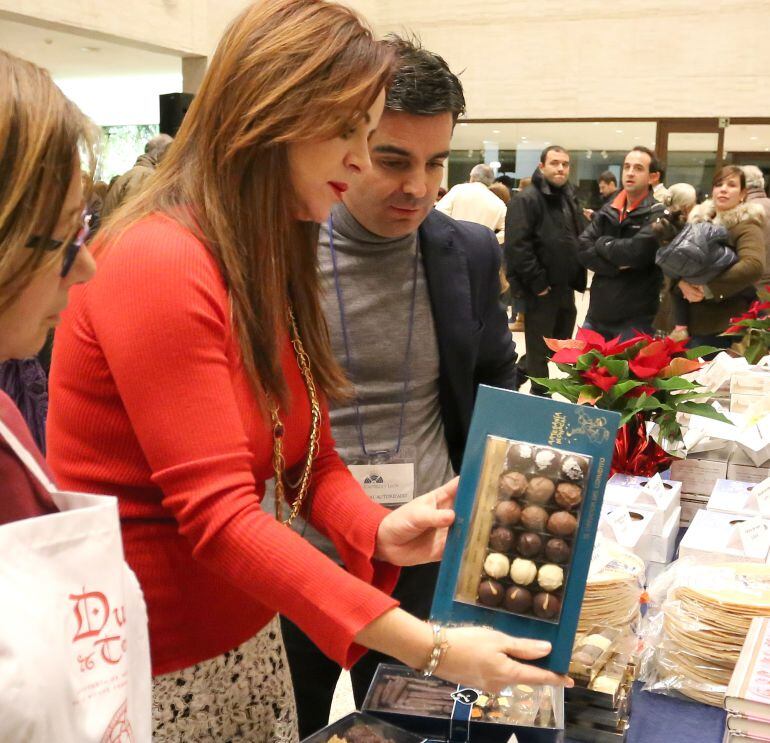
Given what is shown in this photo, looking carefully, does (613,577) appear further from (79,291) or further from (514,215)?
(514,215)

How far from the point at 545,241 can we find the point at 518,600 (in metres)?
5.29

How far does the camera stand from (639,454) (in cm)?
216

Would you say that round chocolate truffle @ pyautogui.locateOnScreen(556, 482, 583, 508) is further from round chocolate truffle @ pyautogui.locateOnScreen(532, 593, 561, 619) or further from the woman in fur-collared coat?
the woman in fur-collared coat

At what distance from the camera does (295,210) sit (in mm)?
1204

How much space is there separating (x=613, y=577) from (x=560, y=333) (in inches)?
205

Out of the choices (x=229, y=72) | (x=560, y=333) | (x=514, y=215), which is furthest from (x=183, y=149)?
(x=560, y=333)

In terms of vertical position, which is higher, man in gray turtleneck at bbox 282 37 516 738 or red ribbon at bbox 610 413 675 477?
man in gray turtleneck at bbox 282 37 516 738

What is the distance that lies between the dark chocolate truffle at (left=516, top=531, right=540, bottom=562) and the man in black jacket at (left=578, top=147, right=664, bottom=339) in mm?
4524

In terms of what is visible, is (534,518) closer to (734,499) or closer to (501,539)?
(501,539)

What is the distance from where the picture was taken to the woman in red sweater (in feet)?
3.42

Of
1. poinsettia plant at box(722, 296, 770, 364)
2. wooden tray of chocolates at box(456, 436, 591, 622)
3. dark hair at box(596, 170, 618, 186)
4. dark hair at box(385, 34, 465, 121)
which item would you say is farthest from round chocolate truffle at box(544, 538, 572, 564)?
dark hair at box(596, 170, 618, 186)

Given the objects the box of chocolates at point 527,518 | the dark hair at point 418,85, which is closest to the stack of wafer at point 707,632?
the box of chocolates at point 527,518

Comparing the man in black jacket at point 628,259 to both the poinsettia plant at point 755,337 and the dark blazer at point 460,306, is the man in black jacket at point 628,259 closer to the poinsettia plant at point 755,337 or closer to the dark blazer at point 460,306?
the poinsettia plant at point 755,337

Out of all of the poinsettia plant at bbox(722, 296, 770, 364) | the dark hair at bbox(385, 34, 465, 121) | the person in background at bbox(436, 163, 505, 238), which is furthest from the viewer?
the person in background at bbox(436, 163, 505, 238)
